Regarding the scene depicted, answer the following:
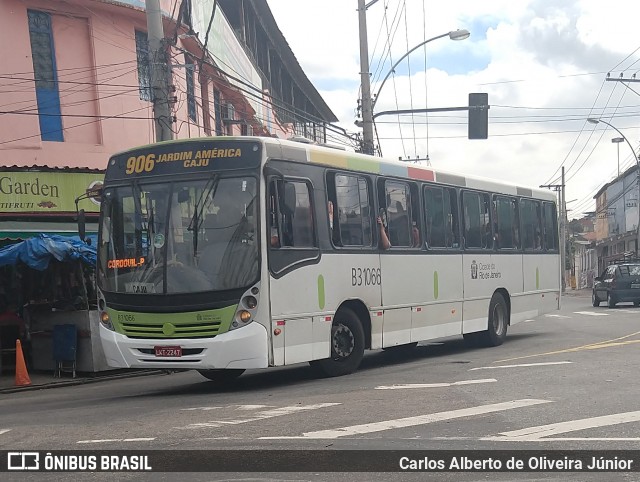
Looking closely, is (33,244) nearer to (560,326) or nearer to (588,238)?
(560,326)

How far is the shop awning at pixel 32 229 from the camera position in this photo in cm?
1797

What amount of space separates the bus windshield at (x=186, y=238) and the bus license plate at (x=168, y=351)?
0.70m

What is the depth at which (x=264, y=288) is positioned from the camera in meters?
10.7

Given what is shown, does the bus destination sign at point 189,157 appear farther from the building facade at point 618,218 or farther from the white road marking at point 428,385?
the building facade at point 618,218

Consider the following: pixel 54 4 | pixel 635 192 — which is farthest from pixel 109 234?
pixel 635 192

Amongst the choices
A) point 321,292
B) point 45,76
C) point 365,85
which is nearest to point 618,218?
point 365,85

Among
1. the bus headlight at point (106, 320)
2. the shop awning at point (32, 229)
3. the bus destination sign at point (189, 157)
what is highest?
the bus destination sign at point (189, 157)

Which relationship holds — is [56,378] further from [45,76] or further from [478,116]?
[478,116]

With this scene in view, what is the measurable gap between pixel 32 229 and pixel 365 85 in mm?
11163

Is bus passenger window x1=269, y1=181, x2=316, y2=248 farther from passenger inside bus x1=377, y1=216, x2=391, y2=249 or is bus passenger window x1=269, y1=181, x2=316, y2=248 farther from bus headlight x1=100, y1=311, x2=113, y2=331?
bus headlight x1=100, y1=311, x2=113, y2=331

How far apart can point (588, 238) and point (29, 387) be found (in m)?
117

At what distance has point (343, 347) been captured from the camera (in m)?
12.4

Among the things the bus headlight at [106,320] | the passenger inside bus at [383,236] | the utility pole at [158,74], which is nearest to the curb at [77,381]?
the bus headlight at [106,320]

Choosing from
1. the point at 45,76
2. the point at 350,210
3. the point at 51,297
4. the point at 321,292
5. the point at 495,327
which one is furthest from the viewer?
the point at 45,76
